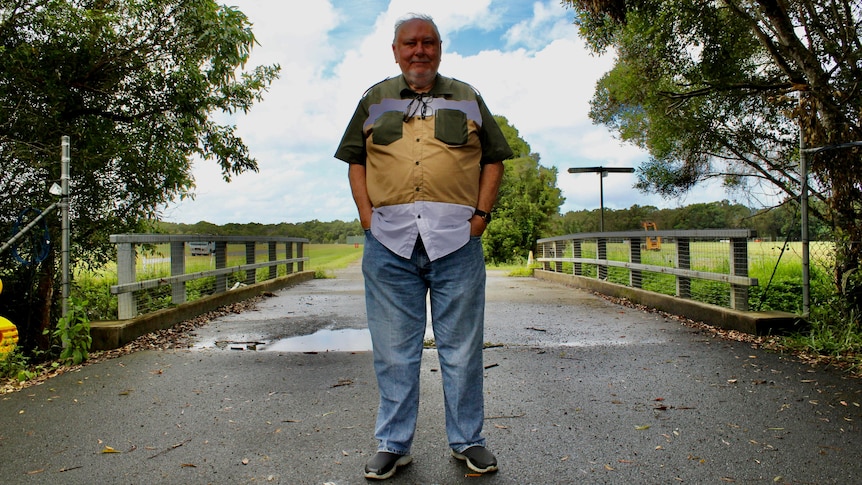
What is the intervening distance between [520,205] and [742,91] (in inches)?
994

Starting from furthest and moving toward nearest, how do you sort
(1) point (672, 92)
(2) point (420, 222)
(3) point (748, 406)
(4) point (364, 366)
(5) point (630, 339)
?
(1) point (672, 92)
(5) point (630, 339)
(4) point (364, 366)
(3) point (748, 406)
(2) point (420, 222)

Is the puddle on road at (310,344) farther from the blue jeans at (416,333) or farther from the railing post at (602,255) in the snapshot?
the railing post at (602,255)

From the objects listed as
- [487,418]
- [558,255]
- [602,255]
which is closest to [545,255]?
[558,255]

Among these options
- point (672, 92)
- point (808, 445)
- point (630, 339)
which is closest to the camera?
point (808, 445)

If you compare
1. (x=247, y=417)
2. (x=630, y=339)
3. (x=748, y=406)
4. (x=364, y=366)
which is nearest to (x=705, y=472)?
(x=748, y=406)

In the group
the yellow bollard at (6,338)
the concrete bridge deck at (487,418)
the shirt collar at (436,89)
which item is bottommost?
the concrete bridge deck at (487,418)

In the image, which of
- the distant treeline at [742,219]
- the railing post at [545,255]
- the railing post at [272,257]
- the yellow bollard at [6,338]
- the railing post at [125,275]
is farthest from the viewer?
the railing post at [545,255]

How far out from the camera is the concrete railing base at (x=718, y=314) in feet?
18.6

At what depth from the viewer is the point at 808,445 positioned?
9.53 ft

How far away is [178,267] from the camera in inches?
290

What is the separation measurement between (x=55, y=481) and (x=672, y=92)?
946 centimetres

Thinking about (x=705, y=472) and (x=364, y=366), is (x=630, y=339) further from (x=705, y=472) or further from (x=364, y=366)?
(x=705, y=472)

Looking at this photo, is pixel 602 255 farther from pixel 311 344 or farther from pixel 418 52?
pixel 418 52

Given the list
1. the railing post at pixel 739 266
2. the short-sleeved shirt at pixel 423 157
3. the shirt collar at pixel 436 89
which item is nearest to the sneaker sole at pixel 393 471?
the short-sleeved shirt at pixel 423 157
